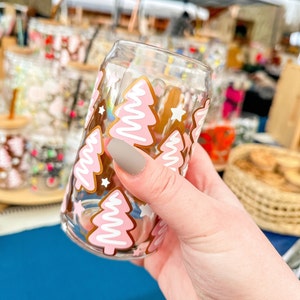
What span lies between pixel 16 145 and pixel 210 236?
1.63 ft

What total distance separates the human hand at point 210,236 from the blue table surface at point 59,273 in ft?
0.48

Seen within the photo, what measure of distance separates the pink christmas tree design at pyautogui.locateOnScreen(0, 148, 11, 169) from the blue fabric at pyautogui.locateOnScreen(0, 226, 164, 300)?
152mm

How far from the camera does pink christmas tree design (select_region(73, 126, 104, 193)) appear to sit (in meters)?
0.45

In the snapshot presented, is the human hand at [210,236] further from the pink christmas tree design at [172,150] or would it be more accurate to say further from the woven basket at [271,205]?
the woven basket at [271,205]

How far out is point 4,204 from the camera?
2.58ft

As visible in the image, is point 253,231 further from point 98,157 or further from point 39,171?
point 39,171

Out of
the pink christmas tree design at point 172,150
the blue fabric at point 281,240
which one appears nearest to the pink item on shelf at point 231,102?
the blue fabric at point 281,240

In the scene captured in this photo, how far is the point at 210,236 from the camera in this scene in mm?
452

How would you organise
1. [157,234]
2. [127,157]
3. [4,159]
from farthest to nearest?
1. [4,159]
2. [157,234]
3. [127,157]

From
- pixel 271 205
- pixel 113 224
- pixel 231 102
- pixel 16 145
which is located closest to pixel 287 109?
pixel 231 102

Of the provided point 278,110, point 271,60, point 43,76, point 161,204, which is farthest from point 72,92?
point 271,60

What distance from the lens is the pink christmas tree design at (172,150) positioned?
16.8 inches

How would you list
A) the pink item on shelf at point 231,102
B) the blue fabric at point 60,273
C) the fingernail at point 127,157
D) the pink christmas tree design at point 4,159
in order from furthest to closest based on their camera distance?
the pink item on shelf at point 231,102 < the pink christmas tree design at point 4,159 < the blue fabric at point 60,273 < the fingernail at point 127,157

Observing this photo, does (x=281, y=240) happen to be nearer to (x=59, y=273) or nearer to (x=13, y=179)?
(x=59, y=273)
